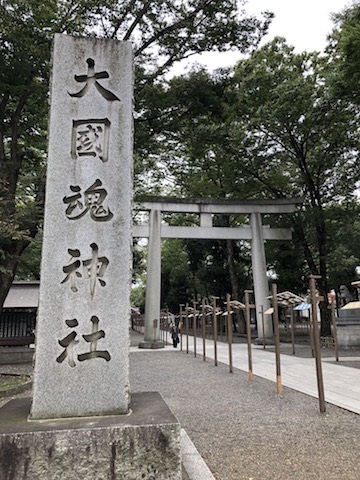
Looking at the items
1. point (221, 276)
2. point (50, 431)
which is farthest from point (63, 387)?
point (221, 276)

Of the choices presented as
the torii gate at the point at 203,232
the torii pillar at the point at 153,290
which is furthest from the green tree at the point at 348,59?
the torii pillar at the point at 153,290

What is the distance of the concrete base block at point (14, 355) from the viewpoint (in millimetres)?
12203

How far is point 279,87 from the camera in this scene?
13.8 m

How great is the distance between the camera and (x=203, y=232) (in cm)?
1753

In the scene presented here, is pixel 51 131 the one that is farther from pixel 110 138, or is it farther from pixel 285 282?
pixel 285 282

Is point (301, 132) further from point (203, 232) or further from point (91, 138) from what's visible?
point (91, 138)

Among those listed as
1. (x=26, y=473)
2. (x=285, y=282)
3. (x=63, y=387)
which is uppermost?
(x=285, y=282)

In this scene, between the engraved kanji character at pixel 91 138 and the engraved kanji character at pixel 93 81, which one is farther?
the engraved kanji character at pixel 93 81

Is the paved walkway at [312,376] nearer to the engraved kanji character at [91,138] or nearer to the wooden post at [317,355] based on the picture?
the wooden post at [317,355]

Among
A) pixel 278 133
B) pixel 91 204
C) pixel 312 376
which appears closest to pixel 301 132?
pixel 278 133

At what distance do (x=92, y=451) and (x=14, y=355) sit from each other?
36.7 feet

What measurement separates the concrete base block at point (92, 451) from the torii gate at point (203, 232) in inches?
563

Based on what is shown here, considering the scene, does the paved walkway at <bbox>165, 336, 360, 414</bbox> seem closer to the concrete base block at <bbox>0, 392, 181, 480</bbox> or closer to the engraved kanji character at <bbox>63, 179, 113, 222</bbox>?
the concrete base block at <bbox>0, 392, 181, 480</bbox>

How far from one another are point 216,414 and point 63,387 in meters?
3.16
